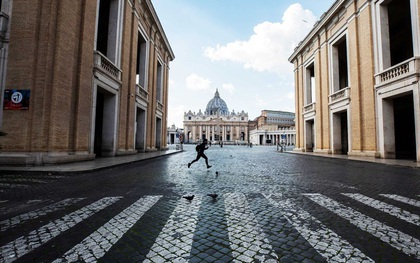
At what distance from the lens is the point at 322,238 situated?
281 cm

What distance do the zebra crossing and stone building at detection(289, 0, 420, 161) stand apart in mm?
12611

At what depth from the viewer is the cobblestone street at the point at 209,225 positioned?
7.86 feet

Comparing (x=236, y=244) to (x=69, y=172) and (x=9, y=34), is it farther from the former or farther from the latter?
(x=9, y=34)

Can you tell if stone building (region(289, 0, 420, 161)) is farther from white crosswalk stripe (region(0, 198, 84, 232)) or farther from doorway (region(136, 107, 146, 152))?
doorway (region(136, 107, 146, 152))

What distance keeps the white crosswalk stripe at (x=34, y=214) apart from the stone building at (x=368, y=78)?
16.5m

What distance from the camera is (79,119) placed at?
11.6 m

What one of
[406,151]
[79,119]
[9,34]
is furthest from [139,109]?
[406,151]

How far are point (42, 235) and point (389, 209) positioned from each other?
17.5ft

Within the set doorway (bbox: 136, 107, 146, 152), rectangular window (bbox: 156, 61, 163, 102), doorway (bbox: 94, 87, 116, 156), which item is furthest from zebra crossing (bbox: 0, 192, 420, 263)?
rectangular window (bbox: 156, 61, 163, 102)

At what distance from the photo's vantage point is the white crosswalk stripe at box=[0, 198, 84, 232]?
323 centimetres

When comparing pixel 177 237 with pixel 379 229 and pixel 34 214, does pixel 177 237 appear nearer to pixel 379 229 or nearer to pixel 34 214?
pixel 34 214

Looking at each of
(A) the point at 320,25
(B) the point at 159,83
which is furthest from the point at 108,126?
(A) the point at 320,25

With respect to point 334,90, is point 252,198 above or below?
below

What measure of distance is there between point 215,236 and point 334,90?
22039 mm
